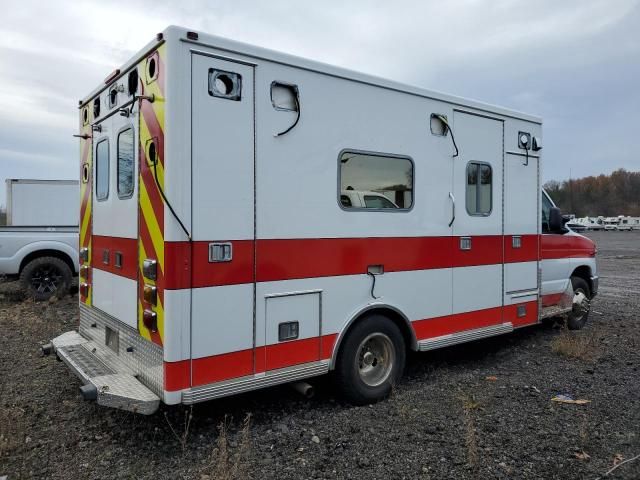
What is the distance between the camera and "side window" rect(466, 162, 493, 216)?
5324 millimetres

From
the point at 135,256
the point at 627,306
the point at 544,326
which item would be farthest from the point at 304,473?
the point at 627,306

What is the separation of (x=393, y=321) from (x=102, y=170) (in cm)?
289

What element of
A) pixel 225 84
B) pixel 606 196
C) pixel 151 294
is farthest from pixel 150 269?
pixel 606 196

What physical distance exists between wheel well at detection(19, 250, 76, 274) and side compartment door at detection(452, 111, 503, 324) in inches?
289

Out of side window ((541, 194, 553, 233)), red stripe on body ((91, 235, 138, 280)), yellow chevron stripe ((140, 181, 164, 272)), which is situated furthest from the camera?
side window ((541, 194, 553, 233))

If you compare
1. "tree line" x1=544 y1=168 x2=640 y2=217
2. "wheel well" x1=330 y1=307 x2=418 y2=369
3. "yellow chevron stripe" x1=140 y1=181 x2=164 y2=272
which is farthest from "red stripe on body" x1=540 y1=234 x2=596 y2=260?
"tree line" x1=544 y1=168 x2=640 y2=217

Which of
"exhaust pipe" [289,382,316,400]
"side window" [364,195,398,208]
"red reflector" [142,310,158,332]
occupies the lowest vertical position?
"exhaust pipe" [289,382,316,400]

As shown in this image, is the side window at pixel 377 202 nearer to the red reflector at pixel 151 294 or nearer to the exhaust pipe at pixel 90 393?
the red reflector at pixel 151 294

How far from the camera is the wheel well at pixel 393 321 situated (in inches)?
169

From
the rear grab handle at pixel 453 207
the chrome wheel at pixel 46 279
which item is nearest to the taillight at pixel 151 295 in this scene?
the rear grab handle at pixel 453 207

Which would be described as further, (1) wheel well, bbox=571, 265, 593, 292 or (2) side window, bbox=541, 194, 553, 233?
(1) wheel well, bbox=571, 265, 593, 292

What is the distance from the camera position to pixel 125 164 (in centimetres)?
418

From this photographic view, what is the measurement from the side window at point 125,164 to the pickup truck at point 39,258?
19.6 ft

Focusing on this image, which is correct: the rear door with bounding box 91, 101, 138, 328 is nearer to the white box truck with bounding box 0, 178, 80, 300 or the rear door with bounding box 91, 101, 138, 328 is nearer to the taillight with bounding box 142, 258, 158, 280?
the taillight with bounding box 142, 258, 158, 280
